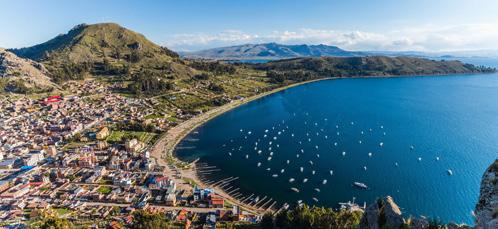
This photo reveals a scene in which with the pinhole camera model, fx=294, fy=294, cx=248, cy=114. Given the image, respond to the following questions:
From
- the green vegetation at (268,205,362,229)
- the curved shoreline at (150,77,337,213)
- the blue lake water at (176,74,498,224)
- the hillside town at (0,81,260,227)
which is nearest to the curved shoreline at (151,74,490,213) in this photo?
the curved shoreline at (150,77,337,213)

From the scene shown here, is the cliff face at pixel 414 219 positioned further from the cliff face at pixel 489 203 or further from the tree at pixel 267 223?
the tree at pixel 267 223

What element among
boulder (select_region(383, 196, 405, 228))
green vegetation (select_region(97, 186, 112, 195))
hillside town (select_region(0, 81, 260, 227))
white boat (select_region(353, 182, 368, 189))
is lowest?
white boat (select_region(353, 182, 368, 189))

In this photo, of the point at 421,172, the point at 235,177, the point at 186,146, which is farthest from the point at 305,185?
the point at 186,146

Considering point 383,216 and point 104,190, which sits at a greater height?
point 383,216

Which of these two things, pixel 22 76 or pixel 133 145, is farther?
pixel 22 76

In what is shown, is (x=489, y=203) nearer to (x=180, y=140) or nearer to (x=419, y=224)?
(x=419, y=224)

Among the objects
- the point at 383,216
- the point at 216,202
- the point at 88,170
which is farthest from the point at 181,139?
the point at 383,216

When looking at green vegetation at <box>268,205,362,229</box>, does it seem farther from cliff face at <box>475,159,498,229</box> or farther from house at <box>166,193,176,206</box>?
cliff face at <box>475,159,498,229</box>
